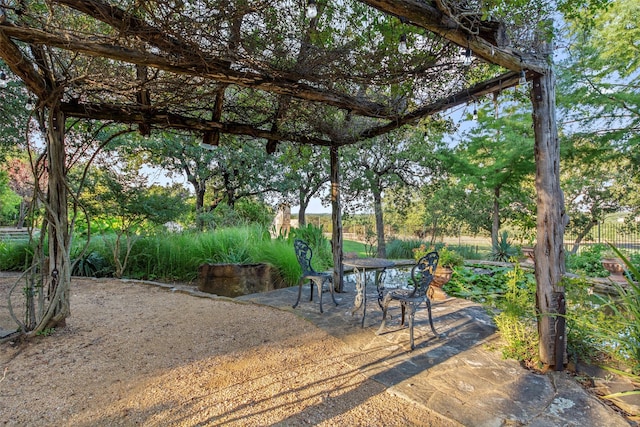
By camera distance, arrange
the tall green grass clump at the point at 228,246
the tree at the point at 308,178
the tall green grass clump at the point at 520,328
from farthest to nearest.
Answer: the tree at the point at 308,178 < the tall green grass clump at the point at 228,246 < the tall green grass clump at the point at 520,328

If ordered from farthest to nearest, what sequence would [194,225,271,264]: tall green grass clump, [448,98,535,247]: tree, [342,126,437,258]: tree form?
[342,126,437,258]: tree → [448,98,535,247]: tree → [194,225,271,264]: tall green grass clump

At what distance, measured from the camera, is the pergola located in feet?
6.47

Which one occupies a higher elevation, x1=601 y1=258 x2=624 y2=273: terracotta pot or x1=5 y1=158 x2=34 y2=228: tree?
x1=5 y1=158 x2=34 y2=228: tree

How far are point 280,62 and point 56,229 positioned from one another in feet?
7.80

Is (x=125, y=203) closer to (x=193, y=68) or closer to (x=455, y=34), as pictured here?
(x=193, y=68)

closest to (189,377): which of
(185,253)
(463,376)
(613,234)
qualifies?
(463,376)

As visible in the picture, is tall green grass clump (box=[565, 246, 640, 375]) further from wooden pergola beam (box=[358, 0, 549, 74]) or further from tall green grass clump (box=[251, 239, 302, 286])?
tall green grass clump (box=[251, 239, 302, 286])

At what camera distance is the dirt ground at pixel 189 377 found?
66.4 inches

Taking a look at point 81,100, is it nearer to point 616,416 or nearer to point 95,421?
point 95,421

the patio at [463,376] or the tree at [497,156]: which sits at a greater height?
the tree at [497,156]

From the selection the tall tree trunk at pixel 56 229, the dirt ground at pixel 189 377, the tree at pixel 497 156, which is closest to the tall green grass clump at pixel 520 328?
the dirt ground at pixel 189 377

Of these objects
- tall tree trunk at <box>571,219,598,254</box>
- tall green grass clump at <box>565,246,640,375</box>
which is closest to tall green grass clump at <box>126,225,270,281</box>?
tall green grass clump at <box>565,246,640,375</box>

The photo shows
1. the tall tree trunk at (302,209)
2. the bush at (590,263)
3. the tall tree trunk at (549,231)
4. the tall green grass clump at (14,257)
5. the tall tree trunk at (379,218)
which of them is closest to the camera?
the tall tree trunk at (549,231)

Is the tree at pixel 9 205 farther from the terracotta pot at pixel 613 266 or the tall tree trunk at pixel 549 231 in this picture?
the terracotta pot at pixel 613 266
